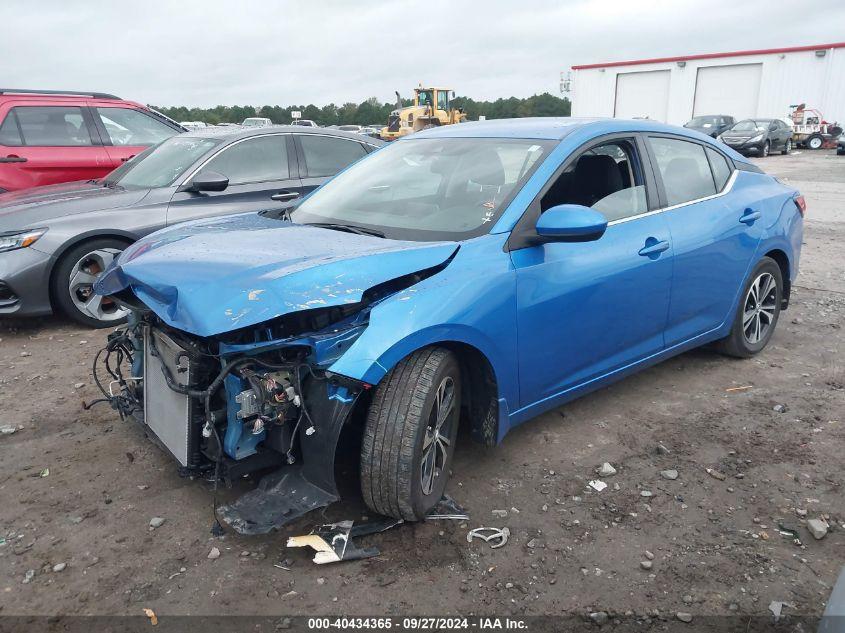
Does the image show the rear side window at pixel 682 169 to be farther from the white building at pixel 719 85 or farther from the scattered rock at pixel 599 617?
the white building at pixel 719 85

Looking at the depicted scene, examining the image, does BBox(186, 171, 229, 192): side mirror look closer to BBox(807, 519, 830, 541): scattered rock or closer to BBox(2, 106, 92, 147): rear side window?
BBox(2, 106, 92, 147): rear side window

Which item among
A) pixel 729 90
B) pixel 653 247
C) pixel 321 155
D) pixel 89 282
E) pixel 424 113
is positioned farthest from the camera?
pixel 729 90

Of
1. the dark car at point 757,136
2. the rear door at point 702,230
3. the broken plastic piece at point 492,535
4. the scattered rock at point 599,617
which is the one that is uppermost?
the rear door at point 702,230

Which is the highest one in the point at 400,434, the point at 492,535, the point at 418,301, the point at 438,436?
the point at 418,301

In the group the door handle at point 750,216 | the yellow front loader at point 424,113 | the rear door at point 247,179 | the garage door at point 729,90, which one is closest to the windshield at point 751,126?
the yellow front loader at point 424,113

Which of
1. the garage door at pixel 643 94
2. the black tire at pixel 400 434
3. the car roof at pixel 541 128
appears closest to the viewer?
the black tire at pixel 400 434

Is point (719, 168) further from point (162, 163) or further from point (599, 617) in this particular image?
point (162, 163)

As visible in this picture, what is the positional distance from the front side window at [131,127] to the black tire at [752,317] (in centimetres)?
647

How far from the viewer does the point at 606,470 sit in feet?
11.1

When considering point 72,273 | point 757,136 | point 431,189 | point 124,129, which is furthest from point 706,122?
point 431,189

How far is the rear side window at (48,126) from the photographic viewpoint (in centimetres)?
733

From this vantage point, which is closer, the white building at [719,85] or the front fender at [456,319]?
the front fender at [456,319]

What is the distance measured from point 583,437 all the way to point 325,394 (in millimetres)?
1753

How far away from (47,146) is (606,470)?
6932 mm
